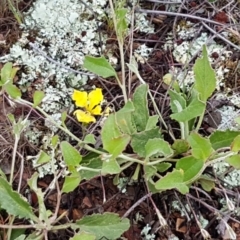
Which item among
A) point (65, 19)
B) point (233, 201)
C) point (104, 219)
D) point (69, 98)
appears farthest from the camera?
point (65, 19)

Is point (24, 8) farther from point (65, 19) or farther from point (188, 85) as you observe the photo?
point (188, 85)

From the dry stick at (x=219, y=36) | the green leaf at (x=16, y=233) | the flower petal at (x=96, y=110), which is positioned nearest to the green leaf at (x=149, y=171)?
the flower petal at (x=96, y=110)

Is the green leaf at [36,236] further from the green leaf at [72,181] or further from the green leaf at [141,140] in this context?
the green leaf at [141,140]

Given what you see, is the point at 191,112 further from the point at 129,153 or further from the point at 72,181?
the point at 72,181

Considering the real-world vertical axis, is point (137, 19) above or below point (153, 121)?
above

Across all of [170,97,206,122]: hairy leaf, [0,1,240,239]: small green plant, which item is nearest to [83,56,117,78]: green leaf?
[0,1,240,239]: small green plant

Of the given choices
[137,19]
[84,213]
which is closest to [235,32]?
[137,19]

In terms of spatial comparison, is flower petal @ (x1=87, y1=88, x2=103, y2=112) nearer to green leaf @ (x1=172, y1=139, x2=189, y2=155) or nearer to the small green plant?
the small green plant
